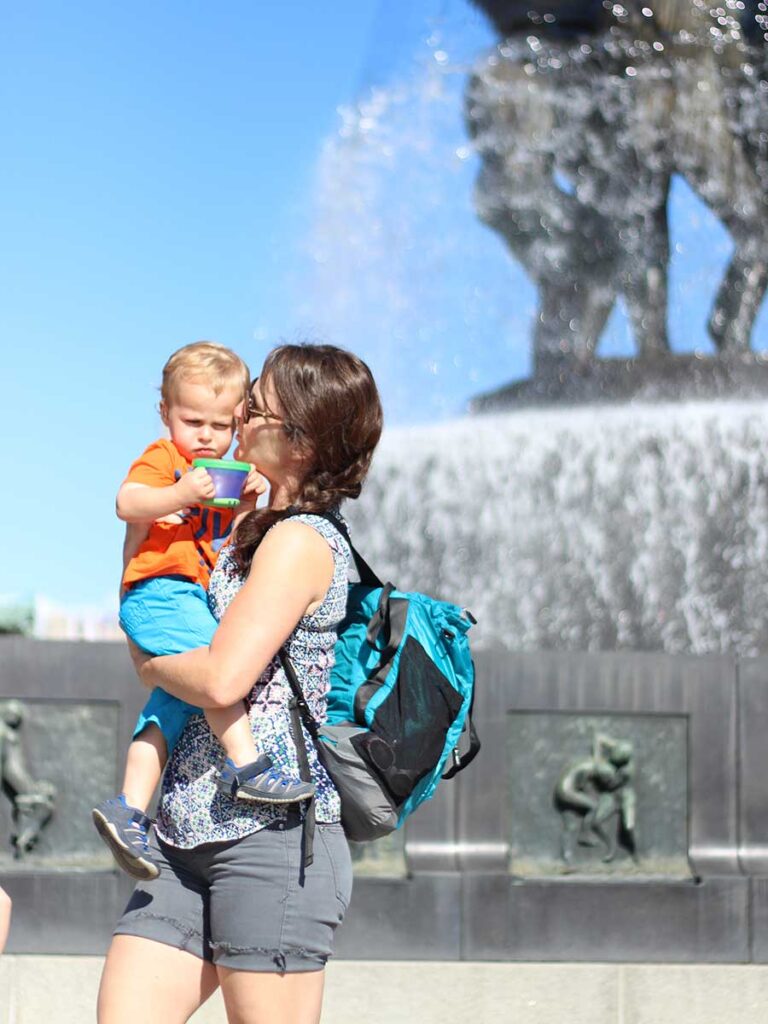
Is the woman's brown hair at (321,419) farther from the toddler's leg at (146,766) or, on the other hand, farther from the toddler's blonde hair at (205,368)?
the toddler's leg at (146,766)

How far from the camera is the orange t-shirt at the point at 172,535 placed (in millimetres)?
3012

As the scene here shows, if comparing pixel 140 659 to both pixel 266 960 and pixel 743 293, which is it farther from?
pixel 743 293

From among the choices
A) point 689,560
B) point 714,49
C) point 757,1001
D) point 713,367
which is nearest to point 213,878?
point 757,1001

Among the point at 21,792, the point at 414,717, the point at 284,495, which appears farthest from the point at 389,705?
the point at 21,792

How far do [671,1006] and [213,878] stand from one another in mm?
2852

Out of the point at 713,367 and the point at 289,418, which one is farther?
the point at 713,367

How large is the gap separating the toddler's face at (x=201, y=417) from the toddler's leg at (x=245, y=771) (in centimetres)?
61

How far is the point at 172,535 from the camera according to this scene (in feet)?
10.0

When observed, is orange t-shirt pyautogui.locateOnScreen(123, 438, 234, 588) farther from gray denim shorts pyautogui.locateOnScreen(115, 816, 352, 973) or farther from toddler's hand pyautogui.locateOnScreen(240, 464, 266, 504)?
gray denim shorts pyautogui.locateOnScreen(115, 816, 352, 973)

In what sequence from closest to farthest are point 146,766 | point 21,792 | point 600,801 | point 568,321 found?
point 146,766, point 21,792, point 600,801, point 568,321

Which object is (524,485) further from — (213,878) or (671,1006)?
(213,878)

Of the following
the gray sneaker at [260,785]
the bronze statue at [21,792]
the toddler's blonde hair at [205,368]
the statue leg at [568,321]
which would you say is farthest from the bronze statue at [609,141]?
the gray sneaker at [260,785]

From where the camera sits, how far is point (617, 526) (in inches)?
365

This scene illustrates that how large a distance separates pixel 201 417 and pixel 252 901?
0.99m
